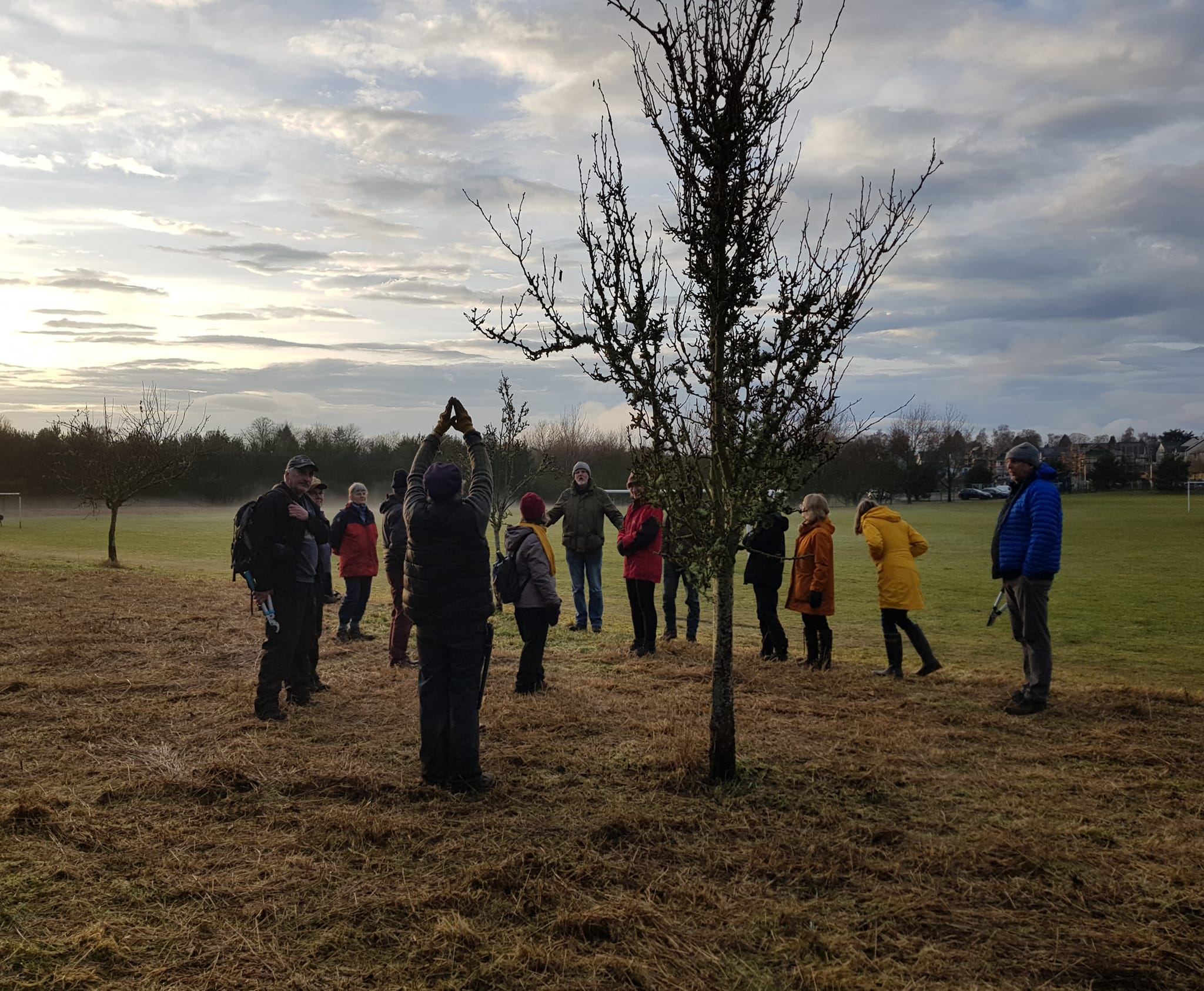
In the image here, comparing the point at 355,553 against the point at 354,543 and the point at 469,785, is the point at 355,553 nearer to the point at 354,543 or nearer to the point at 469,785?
the point at 354,543

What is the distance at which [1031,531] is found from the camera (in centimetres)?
825

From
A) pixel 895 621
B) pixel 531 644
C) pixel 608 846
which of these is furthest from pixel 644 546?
pixel 608 846

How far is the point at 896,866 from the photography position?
490cm

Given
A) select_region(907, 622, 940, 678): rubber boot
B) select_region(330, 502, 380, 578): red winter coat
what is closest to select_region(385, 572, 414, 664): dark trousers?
select_region(330, 502, 380, 578): red winter coat

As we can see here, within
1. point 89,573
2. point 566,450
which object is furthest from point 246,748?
point 566,450

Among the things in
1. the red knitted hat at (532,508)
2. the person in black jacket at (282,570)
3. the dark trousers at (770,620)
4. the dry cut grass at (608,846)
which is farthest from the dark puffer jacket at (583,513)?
the person in black jacket at (282,570)

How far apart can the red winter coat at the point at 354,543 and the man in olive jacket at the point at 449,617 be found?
586 cm

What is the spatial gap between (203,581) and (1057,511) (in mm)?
18498

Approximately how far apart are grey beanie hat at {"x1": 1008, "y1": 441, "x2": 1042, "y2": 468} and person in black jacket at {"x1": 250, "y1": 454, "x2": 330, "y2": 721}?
21.4 feet

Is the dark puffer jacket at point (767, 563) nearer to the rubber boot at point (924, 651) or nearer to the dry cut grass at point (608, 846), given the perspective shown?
the rubber boot at point (924, 651)

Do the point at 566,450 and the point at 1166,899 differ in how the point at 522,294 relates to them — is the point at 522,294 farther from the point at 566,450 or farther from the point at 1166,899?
the point at 566,450

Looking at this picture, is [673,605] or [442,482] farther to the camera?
[673,605]

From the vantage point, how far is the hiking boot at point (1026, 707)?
8273 millimetres

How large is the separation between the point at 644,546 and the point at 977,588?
12.7 meters
